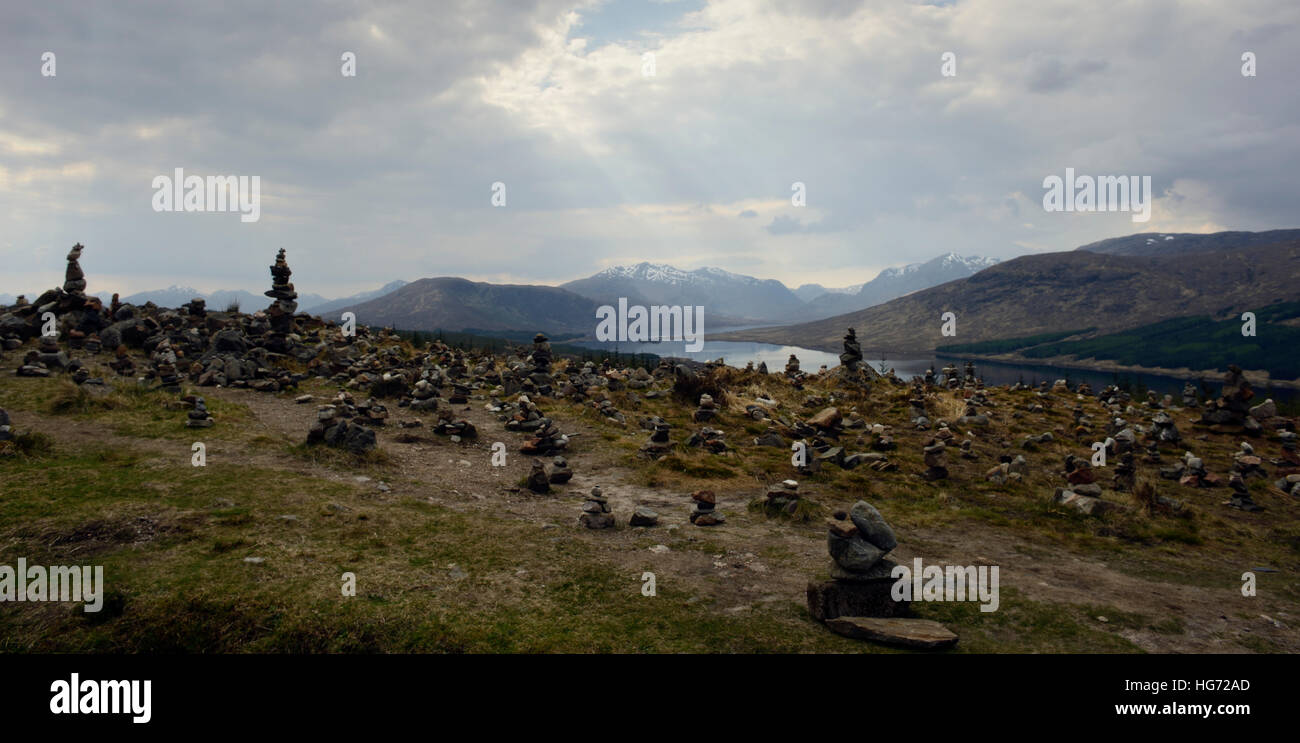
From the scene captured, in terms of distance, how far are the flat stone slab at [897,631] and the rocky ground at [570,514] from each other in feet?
0.72

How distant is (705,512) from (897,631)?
620 centimetres

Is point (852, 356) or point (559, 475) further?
point (852, 356)

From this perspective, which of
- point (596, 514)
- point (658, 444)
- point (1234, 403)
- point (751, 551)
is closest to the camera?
point (751, 551)

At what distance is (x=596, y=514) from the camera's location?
13.0m

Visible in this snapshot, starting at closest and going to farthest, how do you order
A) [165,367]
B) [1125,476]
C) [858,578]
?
[858,578]
[1125,476]
[165,367]

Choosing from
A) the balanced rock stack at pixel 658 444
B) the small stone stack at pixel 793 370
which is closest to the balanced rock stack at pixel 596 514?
the balanced rock stack at pixel 658 444

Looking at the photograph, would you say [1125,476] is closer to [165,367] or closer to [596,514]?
[596,514]

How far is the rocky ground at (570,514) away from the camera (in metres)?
8.09

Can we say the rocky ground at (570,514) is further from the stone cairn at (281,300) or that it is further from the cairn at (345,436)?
the stone cairn at (281,300)

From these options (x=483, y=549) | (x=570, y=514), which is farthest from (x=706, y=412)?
(x=483, y=549)

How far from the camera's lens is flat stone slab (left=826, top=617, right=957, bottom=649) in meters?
7.55

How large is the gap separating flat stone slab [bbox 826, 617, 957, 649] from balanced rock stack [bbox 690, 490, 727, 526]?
4.99 m

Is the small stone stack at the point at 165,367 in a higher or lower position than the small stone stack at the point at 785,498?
higher
